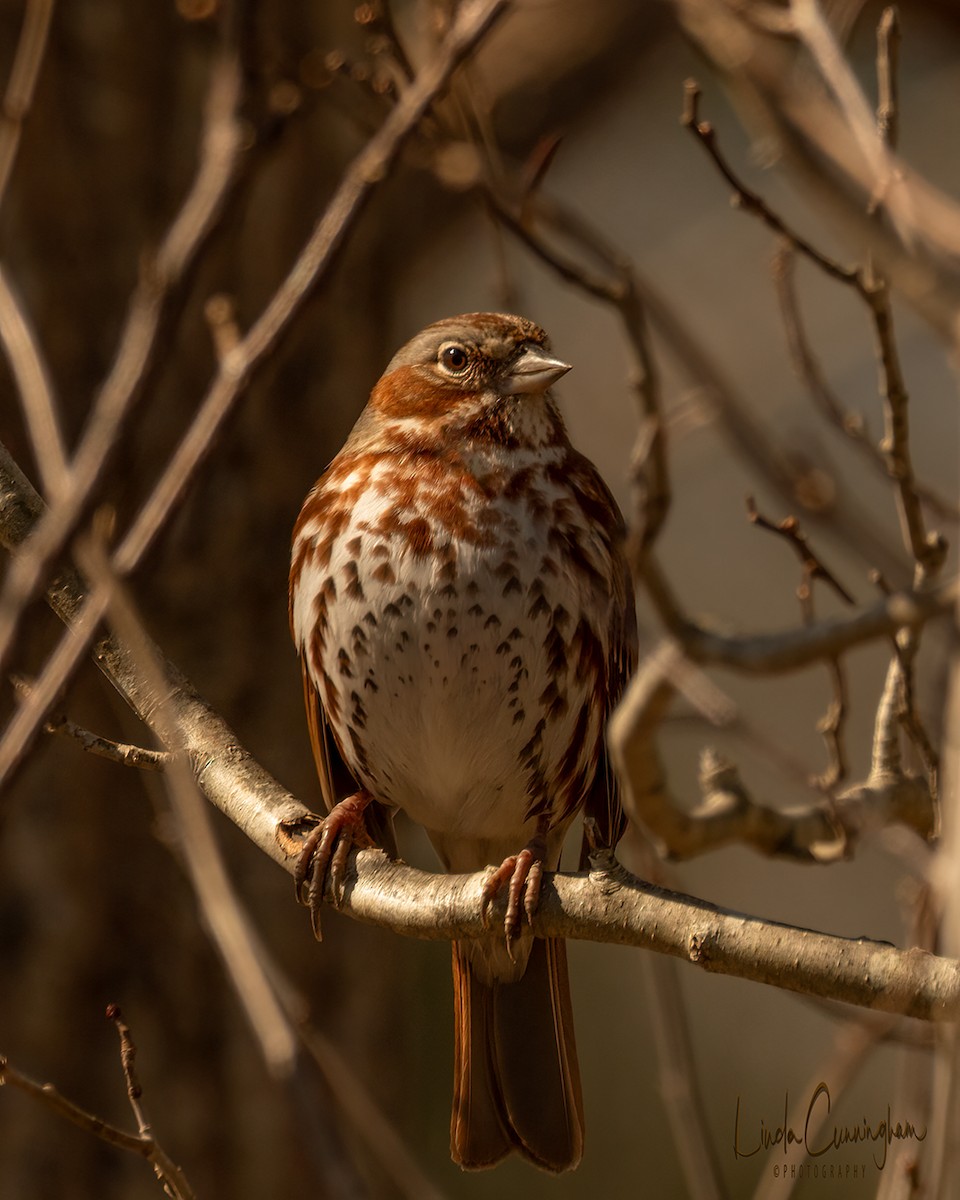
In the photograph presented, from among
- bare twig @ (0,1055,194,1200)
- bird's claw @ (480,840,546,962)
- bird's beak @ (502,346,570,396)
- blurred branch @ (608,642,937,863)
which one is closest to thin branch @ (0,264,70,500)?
blurred branch @ (608,642,937,863)

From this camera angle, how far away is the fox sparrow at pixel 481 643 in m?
3.66

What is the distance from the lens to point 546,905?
281 centimetres

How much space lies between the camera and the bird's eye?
402 centimetres

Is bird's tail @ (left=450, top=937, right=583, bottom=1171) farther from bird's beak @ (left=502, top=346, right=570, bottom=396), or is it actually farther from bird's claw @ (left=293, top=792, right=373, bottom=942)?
bird's beak @ (left=502, top=346, right=570, bottom=396)

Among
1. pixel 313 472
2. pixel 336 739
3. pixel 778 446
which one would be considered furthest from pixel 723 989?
pixel 778 446

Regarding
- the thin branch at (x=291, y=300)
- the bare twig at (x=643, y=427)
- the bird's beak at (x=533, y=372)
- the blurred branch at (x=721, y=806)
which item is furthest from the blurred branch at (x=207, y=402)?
the bird's beak at (x=533, y=372)

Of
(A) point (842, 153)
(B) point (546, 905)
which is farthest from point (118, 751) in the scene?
(A) point (842, 153)

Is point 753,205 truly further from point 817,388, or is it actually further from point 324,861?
point 324,861

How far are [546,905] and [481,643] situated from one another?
0.92m

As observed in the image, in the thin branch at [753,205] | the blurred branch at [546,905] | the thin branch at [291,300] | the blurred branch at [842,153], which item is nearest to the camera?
the thin branch at [291,300]

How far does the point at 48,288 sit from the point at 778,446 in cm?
296

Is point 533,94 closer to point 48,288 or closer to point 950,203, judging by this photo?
point 48,288

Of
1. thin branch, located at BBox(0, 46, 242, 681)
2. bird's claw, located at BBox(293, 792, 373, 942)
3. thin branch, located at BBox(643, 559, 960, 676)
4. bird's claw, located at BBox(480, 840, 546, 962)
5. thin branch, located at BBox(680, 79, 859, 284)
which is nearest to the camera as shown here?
thin branch, located at BBox(0, 46, 242, 681)

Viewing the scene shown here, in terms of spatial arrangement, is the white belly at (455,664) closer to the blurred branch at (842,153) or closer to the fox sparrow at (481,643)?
the fox sparrow at (481,643)
